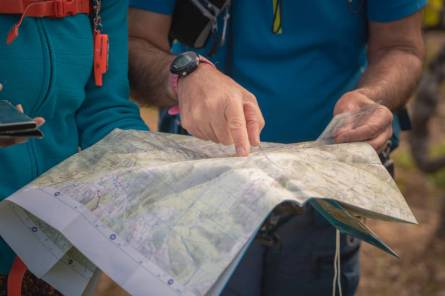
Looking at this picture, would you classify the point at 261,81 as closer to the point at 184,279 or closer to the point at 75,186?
the point at 75,186

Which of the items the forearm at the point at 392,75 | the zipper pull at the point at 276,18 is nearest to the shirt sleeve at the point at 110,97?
the zipper pull at the point at 276,18

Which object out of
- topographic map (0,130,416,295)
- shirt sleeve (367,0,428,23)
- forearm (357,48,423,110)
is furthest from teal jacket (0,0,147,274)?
shirt sleeve (367,0,428,23)

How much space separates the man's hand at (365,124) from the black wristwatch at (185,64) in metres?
0.39

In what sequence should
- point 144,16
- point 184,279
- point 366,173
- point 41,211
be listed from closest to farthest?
1. point 184,279
2. point 41,211
3. point 366,173
4. point 144,16

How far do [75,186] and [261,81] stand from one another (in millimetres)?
997

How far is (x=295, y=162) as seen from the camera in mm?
1542

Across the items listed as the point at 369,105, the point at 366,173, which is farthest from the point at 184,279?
the point at 369,105

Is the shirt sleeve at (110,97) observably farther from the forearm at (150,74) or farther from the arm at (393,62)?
the arm at (393,62)

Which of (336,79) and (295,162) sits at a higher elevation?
(295,162)

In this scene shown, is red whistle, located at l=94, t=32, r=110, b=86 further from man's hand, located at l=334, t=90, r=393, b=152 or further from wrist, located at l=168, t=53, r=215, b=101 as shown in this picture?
man's hand, located at l=334, t=90, r=393, b=152

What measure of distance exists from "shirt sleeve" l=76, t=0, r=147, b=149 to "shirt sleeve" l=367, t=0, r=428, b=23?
86cm

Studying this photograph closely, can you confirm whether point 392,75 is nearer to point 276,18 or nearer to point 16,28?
point 276,18

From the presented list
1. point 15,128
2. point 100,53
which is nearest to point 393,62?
point 100,53

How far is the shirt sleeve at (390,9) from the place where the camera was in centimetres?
238
